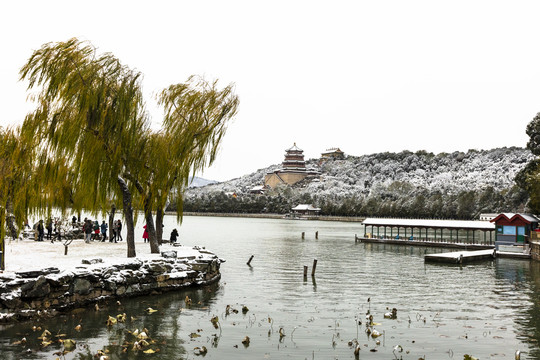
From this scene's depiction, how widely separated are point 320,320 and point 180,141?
1167cm

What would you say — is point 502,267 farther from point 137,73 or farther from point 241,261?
point 137,73

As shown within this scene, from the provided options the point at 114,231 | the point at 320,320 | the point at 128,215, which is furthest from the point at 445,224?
the point at 320,320

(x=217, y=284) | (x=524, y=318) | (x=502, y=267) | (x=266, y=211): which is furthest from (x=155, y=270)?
(x=266, y=211)

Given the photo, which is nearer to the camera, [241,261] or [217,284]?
[217,284]

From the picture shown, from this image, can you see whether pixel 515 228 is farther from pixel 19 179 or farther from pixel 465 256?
pixel 19 179

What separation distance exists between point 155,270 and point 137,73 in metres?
9.15

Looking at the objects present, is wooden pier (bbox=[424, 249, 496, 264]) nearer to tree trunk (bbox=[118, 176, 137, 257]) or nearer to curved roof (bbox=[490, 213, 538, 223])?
curved roof (bbox=[490, 213, 538, 223])

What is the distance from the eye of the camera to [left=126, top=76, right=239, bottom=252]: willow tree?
84.3ft

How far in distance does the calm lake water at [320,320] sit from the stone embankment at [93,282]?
59 cm

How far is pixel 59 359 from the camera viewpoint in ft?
44.5

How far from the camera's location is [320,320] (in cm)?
1923

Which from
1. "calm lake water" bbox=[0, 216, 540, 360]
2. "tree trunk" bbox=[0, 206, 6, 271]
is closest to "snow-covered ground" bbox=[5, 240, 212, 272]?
"tree trunk" bbox=[0, 206, 6, 271]

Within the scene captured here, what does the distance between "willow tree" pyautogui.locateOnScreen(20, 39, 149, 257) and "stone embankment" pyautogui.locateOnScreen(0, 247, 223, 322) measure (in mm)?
2108

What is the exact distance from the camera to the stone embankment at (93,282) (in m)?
17.7
